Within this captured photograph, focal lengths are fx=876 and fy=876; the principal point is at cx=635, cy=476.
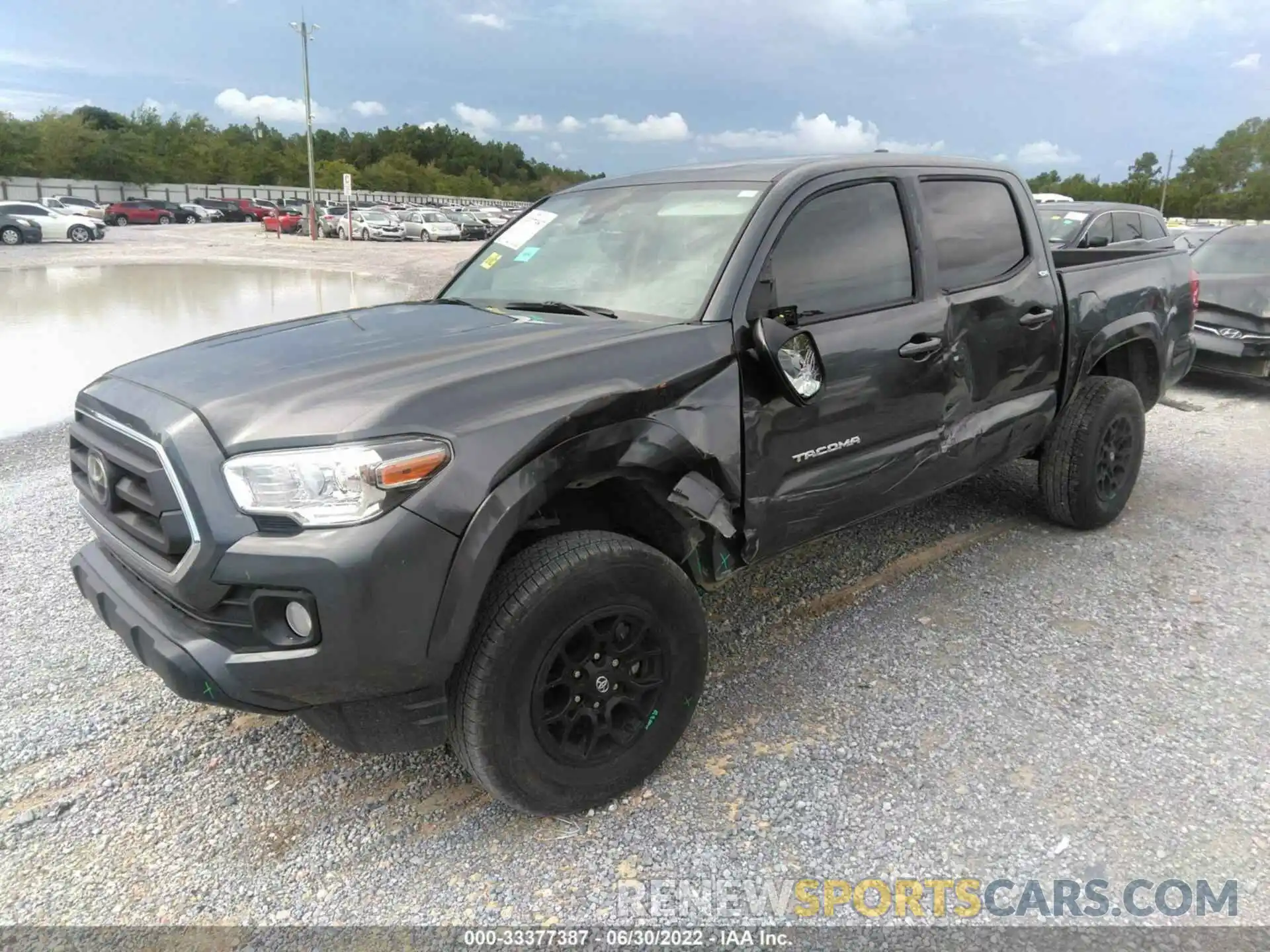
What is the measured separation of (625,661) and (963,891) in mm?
1094

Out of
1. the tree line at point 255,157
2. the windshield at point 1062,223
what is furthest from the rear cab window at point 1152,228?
the tree line at point 255,157

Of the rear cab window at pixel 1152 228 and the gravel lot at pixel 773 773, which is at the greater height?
the rear cab window at pixel 1152 228

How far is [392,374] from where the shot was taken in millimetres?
2393

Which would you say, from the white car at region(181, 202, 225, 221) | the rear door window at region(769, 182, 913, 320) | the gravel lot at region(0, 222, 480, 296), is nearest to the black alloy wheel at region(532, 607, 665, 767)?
the rear door window at region(769, 182, 913, 320)

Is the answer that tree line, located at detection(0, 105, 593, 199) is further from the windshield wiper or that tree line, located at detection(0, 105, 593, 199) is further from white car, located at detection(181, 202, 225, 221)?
the windshield wiper

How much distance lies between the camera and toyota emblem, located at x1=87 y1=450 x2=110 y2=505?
2.56 metres

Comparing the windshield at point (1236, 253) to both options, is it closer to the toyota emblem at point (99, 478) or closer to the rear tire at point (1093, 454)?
the rear tire at point (1093, 454)

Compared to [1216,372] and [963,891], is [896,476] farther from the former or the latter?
[1216,372]

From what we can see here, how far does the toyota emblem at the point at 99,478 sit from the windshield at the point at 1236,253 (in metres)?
10.4

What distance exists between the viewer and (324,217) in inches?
1668

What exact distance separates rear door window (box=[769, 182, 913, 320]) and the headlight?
4.85 ft

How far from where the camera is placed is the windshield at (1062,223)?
10.9 metres

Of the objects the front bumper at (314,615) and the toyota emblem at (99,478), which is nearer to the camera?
the front bumper at (314,615)

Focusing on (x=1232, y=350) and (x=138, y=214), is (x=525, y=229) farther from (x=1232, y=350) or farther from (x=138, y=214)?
(x=138, y=214)
